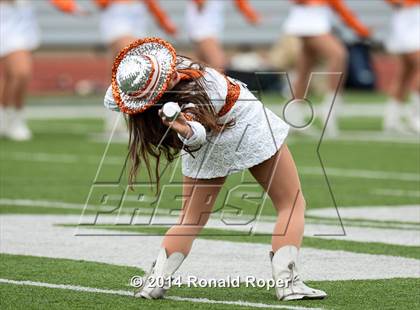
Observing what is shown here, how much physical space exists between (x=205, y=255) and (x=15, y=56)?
7473 millimetres

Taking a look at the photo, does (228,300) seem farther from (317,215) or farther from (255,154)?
(317,215)

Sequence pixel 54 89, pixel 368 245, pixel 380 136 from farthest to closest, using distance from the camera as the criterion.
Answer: pixel 54 89, pixel 380 136, pixel 368 245

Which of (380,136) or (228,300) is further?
(380,136)

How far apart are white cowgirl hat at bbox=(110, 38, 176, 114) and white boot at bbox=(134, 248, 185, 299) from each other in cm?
64

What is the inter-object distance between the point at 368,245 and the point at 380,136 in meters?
7.57

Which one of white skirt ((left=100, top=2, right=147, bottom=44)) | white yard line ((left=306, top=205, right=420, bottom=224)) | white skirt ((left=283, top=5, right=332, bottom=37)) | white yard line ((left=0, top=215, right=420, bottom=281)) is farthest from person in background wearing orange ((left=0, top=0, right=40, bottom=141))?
white yard line ((left=0, top=215, right=420, bottom=281))

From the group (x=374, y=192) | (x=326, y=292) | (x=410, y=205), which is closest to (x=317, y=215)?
(x=410, y=205)

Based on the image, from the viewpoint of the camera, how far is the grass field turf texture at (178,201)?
530cm

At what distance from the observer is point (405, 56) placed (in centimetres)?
1423

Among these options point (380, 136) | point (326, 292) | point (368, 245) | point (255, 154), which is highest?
point (255, 154)

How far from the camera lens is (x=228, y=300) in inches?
207

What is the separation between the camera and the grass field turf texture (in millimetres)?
5305

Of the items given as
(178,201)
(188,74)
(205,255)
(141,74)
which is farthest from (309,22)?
(141,74)

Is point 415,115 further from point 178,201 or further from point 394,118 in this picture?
point 178,201
